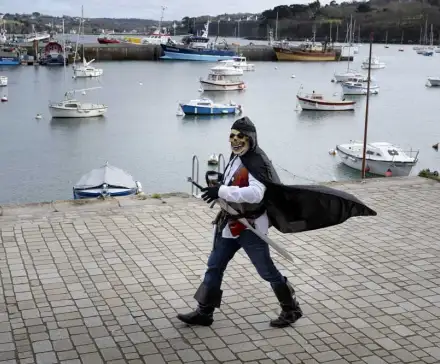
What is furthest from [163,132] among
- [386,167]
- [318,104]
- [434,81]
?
[434,81]

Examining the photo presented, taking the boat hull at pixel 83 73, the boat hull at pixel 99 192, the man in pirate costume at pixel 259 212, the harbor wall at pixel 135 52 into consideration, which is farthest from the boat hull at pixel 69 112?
the harbor wall at pixel 135 52

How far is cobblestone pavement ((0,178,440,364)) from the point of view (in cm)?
517

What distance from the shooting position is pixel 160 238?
790cm

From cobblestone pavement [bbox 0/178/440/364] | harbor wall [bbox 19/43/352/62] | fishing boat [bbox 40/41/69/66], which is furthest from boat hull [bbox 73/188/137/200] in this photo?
harbor wall [bbox 19/43/352/62]

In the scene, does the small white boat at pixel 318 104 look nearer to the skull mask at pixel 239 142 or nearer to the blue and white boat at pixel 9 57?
the skull mask at pixel 239 142

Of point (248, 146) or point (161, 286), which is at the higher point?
point (248, 146)

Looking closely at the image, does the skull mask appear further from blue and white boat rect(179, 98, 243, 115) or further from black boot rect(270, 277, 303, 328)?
blue and white boat rect(179, 98, 243, 115)

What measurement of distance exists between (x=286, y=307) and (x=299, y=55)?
10624 cm

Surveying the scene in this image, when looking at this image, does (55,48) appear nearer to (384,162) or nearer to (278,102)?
(278,102)

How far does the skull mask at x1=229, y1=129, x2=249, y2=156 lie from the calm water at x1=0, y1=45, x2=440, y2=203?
18215 millimetres

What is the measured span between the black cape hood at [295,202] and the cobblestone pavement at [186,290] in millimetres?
874

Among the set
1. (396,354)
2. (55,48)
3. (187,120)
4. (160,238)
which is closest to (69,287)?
(160,238)

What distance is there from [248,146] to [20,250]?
3.24 metres

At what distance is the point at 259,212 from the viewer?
535 centimetres
